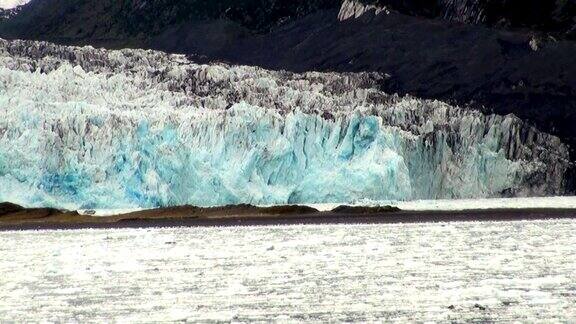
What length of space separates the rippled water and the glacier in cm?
806

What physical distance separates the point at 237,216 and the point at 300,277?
19.3 metres

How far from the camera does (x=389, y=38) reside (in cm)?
4481

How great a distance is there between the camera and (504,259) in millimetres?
16578

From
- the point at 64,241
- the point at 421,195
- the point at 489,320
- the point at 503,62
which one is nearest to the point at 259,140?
the point at 421,195

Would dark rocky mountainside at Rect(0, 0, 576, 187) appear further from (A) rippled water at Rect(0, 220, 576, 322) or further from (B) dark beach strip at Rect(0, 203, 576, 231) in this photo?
(A) rippled water at Rect(0, 220, 576, 322)

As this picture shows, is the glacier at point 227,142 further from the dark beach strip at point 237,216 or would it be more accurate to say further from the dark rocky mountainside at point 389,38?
the dark rocky mountainside at point 389,38

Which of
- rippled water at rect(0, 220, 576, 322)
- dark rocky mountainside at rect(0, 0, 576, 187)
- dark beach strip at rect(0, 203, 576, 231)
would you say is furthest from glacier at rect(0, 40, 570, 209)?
rippled water at rect(0, 220, 576, 322)

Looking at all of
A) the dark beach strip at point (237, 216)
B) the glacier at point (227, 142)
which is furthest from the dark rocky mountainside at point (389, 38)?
the dark beach strip at point (237, 216)

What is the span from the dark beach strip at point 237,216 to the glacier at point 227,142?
1.57 ft

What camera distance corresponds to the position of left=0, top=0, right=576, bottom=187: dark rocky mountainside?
1649 inches

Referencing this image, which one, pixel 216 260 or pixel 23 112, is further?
pixel 23 112

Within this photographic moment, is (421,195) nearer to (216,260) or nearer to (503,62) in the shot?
(503,62)

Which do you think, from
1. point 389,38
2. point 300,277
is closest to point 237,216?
point 389,38

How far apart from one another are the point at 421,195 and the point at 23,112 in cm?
1437
